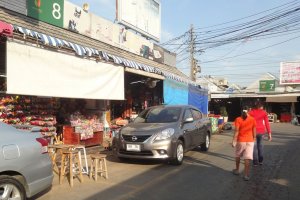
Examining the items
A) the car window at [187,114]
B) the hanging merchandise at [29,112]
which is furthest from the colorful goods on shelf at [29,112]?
the car window at [187,114]

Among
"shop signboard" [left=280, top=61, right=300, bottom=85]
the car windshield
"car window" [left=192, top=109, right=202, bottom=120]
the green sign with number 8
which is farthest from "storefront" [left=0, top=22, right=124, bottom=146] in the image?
"shop signboard" [left=280, top=61, right=300, bottom=85]

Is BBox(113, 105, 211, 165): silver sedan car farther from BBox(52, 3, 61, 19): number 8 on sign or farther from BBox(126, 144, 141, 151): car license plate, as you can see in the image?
BBox(52, 3, 61, 19): number 8 on sign

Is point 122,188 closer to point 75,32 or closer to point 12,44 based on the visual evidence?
point 12,44

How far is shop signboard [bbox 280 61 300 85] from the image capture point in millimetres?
44100

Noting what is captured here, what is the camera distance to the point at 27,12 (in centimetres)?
997

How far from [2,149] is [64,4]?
25.6 ft

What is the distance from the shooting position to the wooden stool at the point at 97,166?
784 centimetres

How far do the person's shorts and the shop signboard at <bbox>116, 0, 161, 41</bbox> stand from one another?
927cm

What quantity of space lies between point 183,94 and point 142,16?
4.40 metres

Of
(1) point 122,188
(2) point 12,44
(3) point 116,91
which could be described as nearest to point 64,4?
(3) point 116,91

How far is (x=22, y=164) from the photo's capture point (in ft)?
17.6

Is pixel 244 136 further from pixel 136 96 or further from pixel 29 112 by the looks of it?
pixel 136 96

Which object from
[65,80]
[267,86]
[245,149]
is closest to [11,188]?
[65,80]

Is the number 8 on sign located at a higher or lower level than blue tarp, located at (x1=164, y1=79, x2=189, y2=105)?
higher
